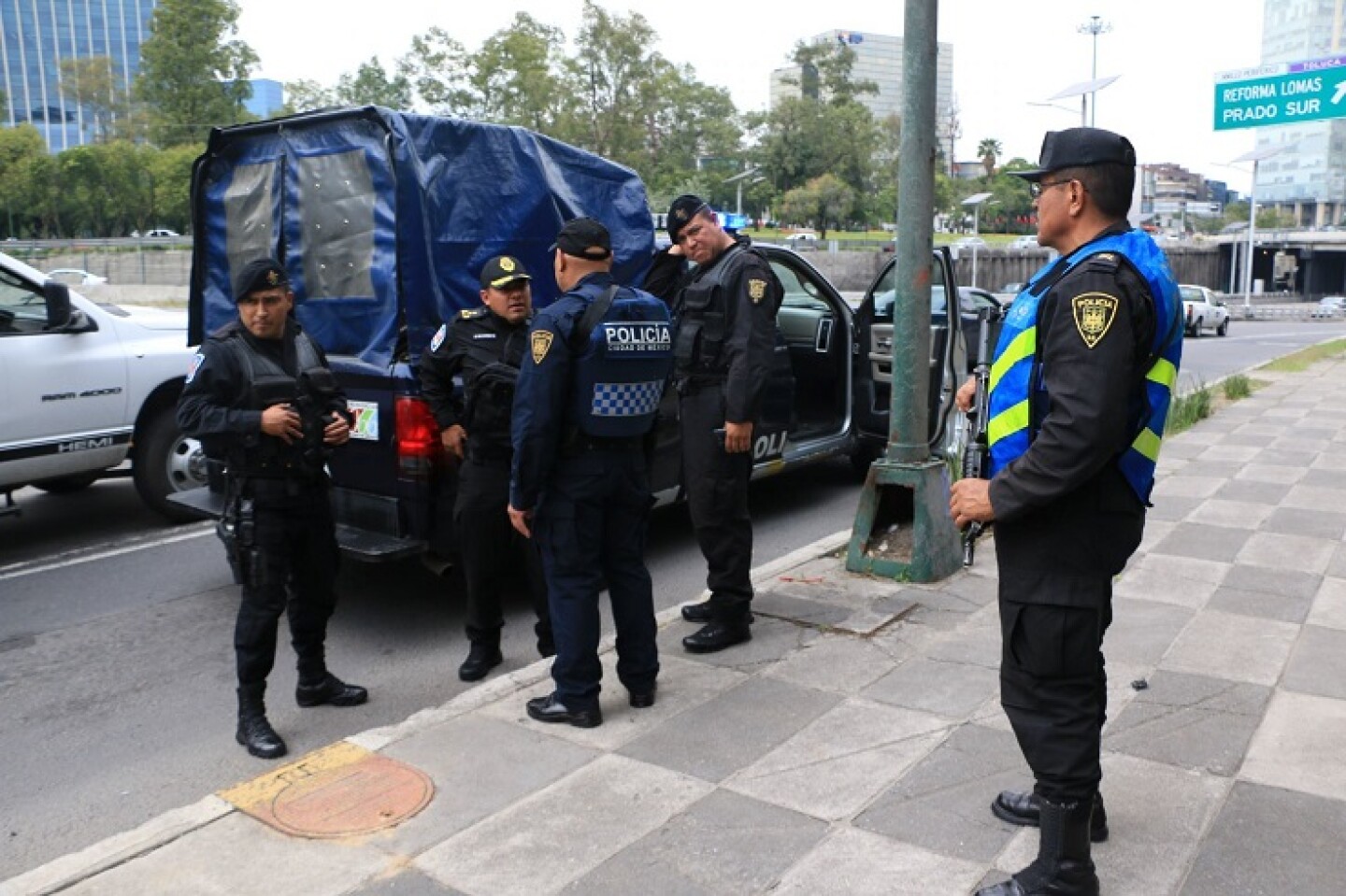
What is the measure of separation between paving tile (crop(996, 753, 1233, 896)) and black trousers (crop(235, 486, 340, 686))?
2.60m

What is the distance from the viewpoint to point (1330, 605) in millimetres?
5359

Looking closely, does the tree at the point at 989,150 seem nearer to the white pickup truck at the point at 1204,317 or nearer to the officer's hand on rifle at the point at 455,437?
the white pickup truck at the point at 1204,317

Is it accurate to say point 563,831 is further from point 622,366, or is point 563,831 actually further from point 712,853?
point 622,366

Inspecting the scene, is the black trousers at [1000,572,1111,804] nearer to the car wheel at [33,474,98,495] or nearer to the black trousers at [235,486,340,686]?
the black trousers at [235,486,340,686]

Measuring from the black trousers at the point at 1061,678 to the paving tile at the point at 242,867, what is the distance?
1.77 meters

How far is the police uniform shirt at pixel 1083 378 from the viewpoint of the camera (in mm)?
2537

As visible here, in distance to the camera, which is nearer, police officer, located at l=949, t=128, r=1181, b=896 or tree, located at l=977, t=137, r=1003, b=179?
police officer, located at l=949, t=128, r=1181, b=896

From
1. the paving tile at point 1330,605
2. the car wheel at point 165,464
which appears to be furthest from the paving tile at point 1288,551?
the car wheel at point 165,464

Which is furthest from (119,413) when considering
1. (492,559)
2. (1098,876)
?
(1098,876)

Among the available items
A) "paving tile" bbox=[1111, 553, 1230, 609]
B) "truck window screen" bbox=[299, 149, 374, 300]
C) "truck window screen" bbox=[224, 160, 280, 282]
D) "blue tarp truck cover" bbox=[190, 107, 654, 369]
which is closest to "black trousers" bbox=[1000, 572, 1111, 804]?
"paving tile" bbox=[1111, 553, 1230, 609]

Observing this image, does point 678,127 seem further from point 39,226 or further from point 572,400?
point 572,400

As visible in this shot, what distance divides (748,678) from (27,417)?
4937 mm

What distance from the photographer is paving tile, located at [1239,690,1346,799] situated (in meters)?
3.48

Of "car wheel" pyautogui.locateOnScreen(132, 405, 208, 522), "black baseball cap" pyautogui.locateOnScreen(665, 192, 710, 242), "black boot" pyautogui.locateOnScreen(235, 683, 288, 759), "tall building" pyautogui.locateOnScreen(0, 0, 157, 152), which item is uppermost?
"tall building" pyautogui.locateOnScreen(0, 0, 157, 152)
